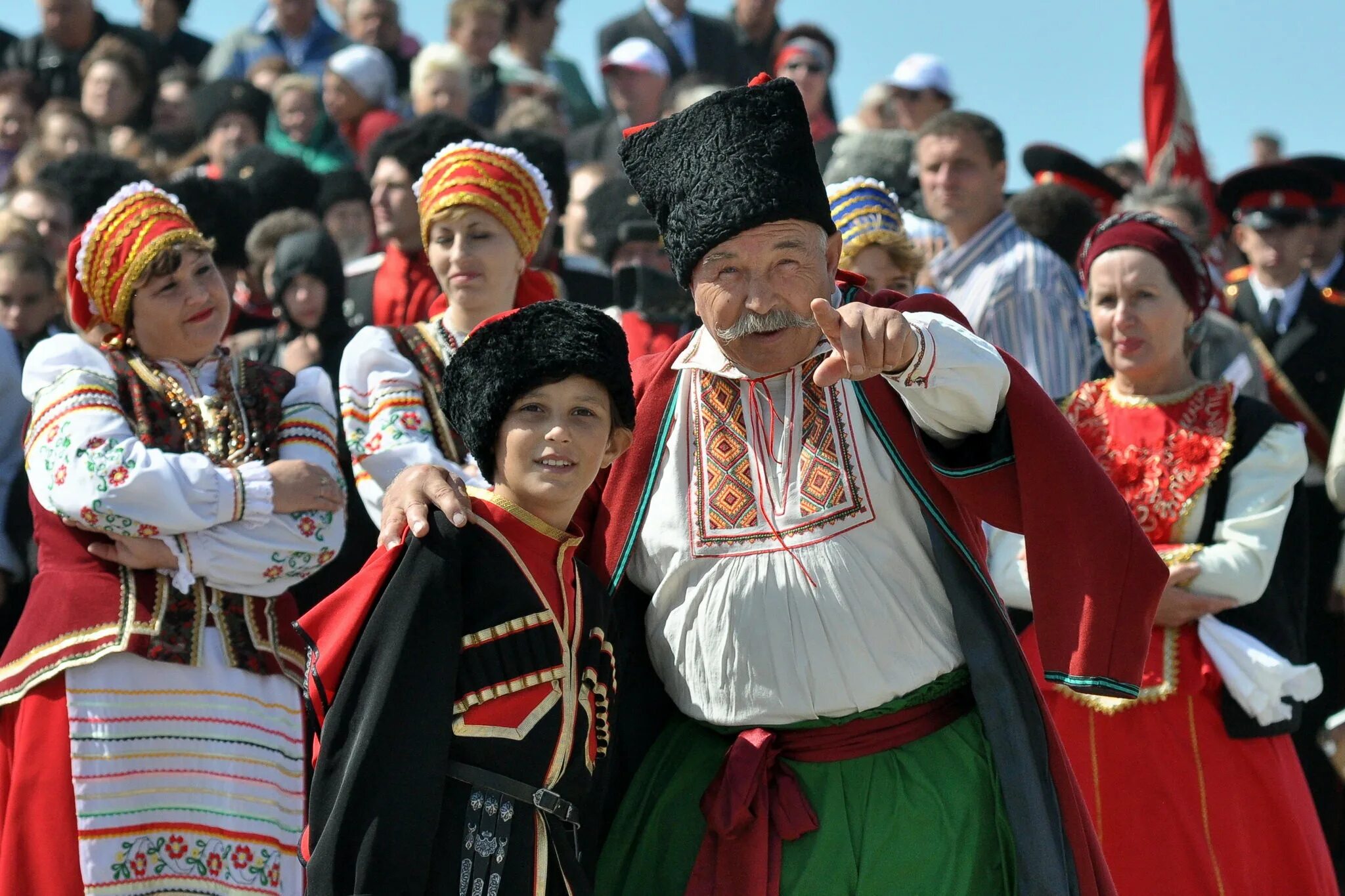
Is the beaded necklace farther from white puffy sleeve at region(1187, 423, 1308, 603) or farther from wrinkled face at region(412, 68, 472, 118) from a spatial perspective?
wrinkled face at region(412, 68, 472, 118)

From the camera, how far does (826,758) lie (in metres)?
3.77

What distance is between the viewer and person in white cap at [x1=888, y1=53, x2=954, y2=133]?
30.7 feet

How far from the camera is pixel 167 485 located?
463 centimetres

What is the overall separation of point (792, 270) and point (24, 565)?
3.24 meters

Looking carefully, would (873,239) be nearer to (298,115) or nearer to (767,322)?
(767,322)

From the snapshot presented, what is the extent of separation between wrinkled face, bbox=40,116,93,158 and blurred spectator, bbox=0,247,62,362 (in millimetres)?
2705

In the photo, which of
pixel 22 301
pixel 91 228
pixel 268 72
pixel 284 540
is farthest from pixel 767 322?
pixel 268 72

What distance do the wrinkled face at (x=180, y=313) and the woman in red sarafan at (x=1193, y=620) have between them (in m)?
2.37

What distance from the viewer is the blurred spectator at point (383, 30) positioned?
11.0 metres

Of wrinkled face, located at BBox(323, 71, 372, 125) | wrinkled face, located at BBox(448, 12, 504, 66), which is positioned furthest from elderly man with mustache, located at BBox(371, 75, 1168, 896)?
wrinkled face, located at BBox(448, 12, 504, 66)

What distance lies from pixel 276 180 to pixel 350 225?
409mm

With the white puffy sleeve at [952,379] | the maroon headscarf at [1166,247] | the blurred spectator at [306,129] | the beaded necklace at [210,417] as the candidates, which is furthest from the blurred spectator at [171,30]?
the white puffy sleeve at [952,379]

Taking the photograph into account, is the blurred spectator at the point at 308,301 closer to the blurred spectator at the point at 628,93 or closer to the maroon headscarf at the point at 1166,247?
the maroon headscarf at the point at 1166,247

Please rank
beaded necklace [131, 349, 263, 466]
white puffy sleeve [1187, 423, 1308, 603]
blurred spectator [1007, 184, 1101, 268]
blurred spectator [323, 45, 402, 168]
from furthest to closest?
blurred spectator [323, 45, 402, 168]
blurred spectator [1007, 184, 1101, 268]
white puffy sleeve [1187, 423, 1308, 603]
beaded necklace [131, 349, 263, 466]
